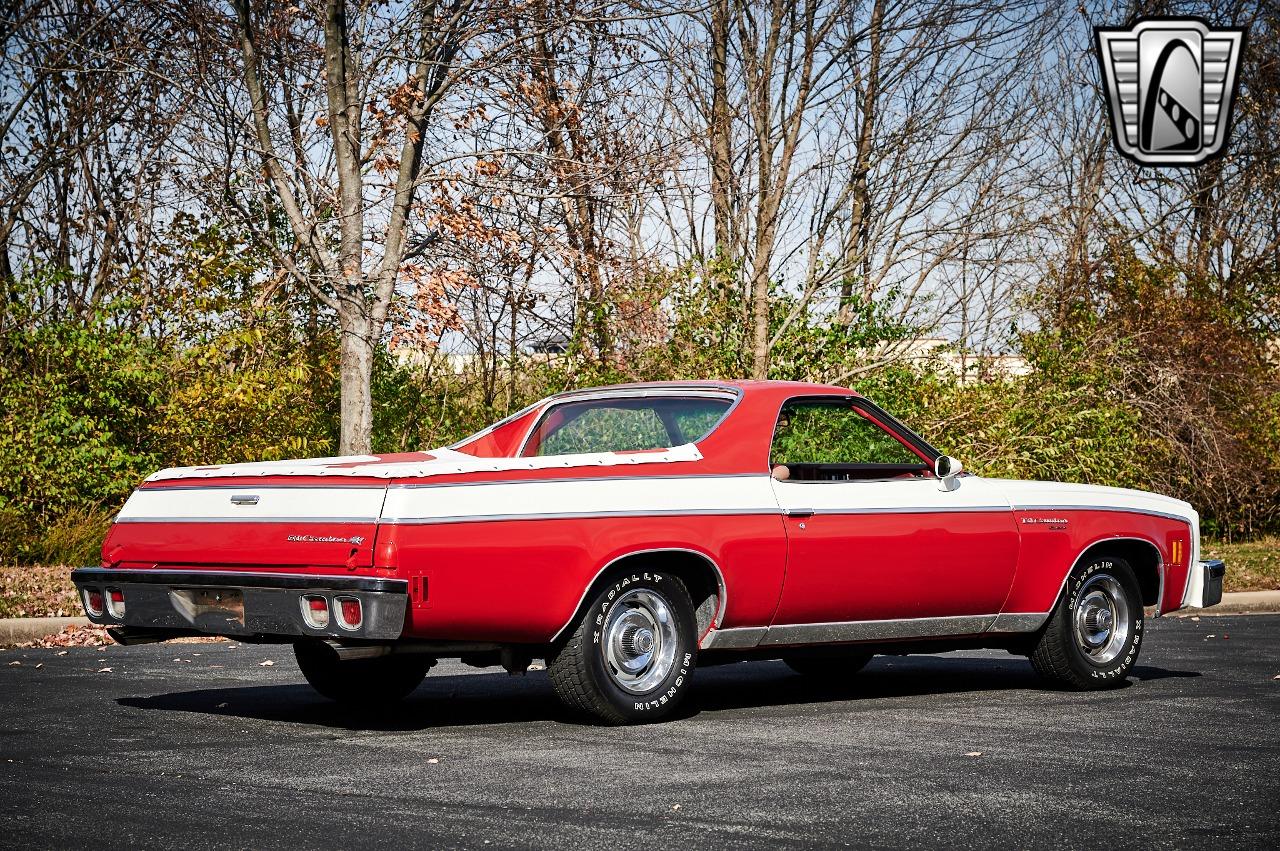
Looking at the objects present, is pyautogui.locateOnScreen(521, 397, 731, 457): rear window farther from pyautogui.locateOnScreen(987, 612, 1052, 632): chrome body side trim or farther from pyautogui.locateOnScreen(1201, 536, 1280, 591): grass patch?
pyautogui.locateOnScreen(1201, 536, 1280, 591): grass patch

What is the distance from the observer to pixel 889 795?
6.02 meters

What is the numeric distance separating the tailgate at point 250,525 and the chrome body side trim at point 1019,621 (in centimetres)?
373

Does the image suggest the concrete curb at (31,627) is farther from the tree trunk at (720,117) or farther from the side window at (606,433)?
the tree trunk at (720,117)

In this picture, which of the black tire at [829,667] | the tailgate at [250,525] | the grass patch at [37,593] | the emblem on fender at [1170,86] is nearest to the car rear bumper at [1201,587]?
the black tire at [829,667]

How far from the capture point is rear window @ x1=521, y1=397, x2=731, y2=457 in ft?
27.8

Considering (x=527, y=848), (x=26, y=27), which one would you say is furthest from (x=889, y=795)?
(x=26, y=27)

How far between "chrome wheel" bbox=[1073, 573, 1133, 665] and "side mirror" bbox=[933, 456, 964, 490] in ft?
4.05

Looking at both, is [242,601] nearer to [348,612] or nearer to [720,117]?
[348,612]

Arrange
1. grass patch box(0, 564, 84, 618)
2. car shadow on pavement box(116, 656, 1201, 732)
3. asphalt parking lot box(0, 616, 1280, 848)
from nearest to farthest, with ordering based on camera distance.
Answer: asphalt parking lot box(0, 616, 1280, 848)
car shadow on pavement box(116, 656, 1201, 732)
grass patch box(0, 564, 84, 618)

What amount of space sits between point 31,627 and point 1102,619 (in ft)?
24.9

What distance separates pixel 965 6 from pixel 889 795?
14846mm

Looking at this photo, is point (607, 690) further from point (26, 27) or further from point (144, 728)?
point (26, 27)

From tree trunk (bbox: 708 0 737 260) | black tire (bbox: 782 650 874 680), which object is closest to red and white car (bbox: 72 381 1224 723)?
black tire (bbox: 782 650 874 680)

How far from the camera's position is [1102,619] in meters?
9.56
